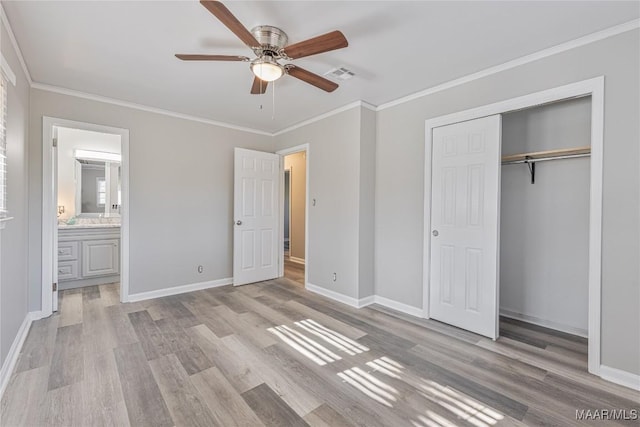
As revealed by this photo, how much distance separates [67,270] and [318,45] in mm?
4606

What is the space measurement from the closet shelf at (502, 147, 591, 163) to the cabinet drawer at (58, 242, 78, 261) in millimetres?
5635

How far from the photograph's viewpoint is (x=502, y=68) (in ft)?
8.39

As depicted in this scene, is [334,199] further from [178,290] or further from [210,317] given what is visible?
[178,290]

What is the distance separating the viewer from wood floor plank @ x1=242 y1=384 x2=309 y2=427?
1.64m

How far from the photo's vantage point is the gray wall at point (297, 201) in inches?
243

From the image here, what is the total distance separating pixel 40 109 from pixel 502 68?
463 centimetres

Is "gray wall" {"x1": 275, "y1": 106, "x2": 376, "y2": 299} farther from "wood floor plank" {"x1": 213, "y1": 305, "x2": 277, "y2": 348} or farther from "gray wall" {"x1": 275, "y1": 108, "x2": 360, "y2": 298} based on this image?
"wood floor plank" {"x1": 213, "y1": 305, "x2": 277, "y2": 348}

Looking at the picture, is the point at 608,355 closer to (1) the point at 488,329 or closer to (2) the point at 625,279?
(2) the point at 625,279

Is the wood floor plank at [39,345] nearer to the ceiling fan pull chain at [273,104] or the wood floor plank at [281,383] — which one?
the wood floor plank at [281,383]

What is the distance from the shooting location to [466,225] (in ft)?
9.36

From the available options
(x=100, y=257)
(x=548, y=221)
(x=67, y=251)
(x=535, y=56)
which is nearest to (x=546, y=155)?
(x=548, y=221)

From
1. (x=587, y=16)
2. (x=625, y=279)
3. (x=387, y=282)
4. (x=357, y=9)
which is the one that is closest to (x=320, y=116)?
(x=357, y=9)

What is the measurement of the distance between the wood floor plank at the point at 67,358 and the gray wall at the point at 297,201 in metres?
3.98

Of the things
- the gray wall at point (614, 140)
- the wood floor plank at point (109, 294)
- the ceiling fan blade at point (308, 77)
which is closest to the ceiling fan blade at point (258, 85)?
the ceiling fan blade at point (308, 77)
